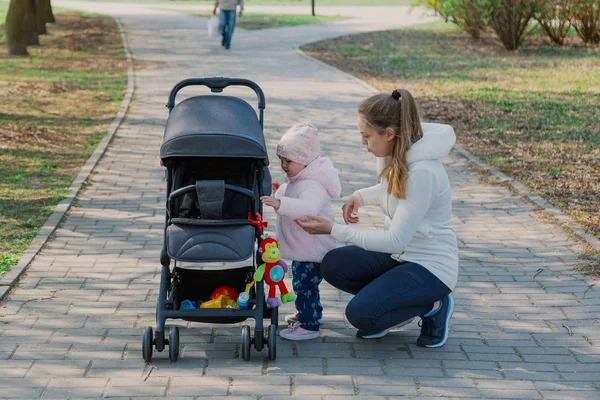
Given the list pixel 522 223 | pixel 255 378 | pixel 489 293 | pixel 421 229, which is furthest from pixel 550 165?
pixel 255 378

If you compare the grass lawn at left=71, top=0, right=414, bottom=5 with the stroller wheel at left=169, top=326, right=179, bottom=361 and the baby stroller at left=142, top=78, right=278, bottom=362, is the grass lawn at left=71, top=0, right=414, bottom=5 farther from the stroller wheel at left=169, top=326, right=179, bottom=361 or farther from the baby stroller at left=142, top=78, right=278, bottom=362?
the stroller wheel at left=169, top=326, right=179, bottom=361

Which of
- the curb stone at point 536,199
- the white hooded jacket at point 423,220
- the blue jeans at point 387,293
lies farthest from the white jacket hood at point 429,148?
the curb stone at point 536,199

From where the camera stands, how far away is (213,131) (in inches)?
189

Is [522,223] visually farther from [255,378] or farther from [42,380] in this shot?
[42,380]

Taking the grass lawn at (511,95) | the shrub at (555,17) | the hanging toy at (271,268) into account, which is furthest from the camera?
the shrub at (555,17)

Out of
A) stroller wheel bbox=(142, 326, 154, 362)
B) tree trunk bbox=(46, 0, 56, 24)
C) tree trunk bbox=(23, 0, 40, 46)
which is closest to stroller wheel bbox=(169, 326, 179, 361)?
stroller wheel bbox=(142, 326, 154, 362)

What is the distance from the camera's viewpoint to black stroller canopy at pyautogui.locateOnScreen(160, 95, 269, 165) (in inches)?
187

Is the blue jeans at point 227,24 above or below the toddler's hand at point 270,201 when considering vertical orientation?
below

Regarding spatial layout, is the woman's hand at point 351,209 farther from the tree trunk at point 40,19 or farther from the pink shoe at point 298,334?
the tree trunk at point 40,19

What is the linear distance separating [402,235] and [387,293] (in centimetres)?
33

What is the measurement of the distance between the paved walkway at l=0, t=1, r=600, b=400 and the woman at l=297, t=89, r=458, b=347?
242 mm

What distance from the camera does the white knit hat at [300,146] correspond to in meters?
4.96

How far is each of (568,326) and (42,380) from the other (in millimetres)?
2961

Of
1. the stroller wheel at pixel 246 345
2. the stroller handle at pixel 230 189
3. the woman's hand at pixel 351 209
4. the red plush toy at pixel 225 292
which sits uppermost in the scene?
the stroller handle at pixel 230 189
